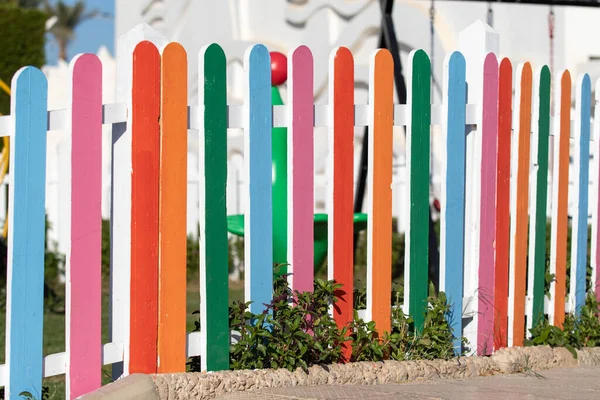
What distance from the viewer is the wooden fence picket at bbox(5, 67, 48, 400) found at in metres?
3.21

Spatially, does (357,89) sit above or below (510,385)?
above

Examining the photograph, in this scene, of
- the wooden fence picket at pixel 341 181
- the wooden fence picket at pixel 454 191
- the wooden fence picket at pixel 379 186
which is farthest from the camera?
the wooden fence picket at pixel 454 191

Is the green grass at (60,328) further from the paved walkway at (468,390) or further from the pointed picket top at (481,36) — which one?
the pointed picket top at (481,36)

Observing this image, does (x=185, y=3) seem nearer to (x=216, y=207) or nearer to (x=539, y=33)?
(x=539, y=33)

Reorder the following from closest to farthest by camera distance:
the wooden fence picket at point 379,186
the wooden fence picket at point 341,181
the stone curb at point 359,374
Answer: the stone curb at point 359,374 → the wooden fence picket at point 341,181 → the wooden fence picket at point 379,186

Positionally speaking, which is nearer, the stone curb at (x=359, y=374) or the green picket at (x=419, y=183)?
the stone curb at (x=359, y=374)

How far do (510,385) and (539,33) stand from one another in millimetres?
9935

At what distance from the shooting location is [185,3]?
43.4ft

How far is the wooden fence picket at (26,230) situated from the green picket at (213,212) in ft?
2.05

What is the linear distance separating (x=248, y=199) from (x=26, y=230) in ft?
2.97

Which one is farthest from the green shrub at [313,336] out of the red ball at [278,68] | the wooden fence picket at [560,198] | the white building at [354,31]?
the white building at [354,31]

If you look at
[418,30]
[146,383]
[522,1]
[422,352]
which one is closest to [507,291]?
[422,352]

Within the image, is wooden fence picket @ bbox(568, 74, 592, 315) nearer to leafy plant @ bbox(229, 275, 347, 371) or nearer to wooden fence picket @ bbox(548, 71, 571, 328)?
wooden fence picket @ bbox(548, 71, 571, 328)

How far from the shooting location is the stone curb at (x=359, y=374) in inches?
137
